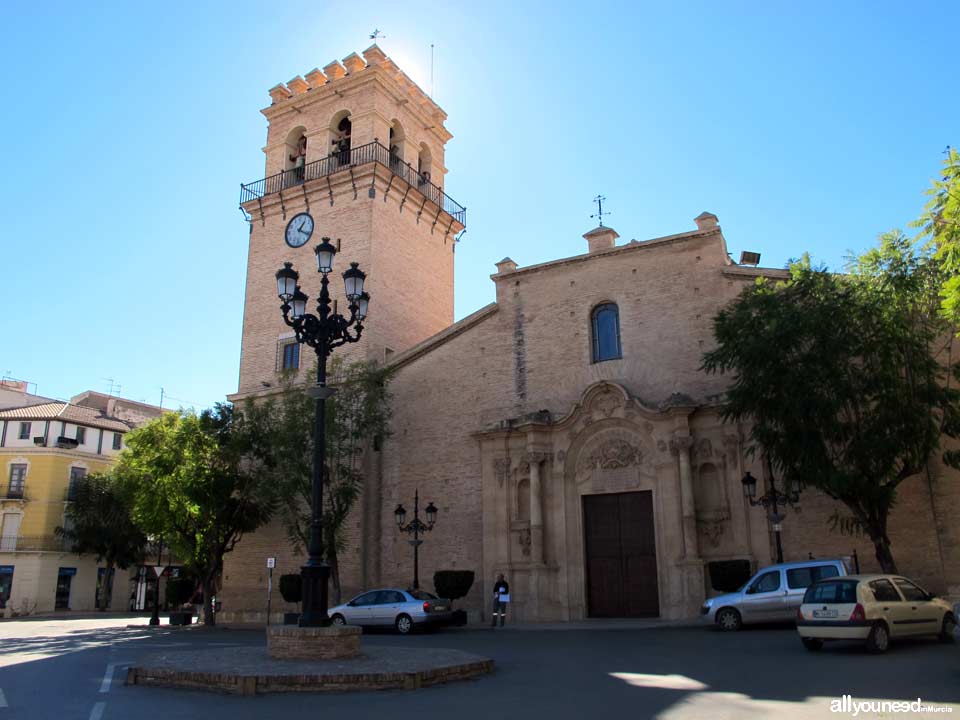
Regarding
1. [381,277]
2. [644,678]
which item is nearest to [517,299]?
[381,277]

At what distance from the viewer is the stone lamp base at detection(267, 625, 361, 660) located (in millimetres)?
11602

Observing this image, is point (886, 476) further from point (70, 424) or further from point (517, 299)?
point (70, 424)

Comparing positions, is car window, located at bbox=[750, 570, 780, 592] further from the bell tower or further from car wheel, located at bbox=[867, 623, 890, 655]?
the bell tower

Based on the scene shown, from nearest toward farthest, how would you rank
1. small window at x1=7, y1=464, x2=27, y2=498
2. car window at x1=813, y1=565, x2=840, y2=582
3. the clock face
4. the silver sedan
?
1. car window at x1=813, y1=565, x2=840, y2=582
2. the silver sedan
3. the clock face
4. small window at x1=7, y1=464, x2=27, y2=498

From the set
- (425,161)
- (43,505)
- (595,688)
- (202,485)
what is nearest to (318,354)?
(595,688)

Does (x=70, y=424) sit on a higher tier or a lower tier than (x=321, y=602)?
higher

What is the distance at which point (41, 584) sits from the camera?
41.3m

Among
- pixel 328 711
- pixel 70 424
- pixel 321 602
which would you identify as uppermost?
pixel 70 424

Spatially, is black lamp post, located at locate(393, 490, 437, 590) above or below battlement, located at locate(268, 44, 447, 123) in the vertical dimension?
below

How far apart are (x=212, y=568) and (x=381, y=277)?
11.8m

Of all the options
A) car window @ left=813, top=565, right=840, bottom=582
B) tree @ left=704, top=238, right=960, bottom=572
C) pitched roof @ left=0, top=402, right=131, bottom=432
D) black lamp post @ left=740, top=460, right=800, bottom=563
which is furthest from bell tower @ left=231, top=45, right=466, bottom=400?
pitched roof @ left=0, top=402, right=131, bottom=432

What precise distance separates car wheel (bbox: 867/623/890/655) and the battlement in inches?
1046

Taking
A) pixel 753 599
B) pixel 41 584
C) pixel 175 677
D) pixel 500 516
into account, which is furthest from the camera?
pixel 41 584

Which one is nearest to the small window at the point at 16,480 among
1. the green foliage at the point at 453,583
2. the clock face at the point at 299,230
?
the clock face at the point at 299,230
